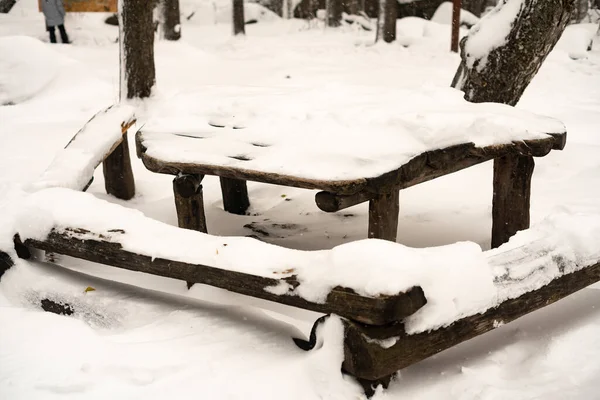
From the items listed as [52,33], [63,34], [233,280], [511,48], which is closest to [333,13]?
[63,34]

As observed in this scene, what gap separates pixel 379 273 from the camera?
240 centimetres

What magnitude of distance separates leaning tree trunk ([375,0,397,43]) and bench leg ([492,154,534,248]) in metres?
10.8

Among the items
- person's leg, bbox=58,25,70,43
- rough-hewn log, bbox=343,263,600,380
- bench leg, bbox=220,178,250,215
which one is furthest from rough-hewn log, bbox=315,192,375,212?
person's leg, bbox=58,25,70,43

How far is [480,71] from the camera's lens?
543cm

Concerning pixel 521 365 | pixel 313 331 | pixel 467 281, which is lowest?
pixel 521 365

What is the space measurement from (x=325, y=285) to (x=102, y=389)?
912 mm

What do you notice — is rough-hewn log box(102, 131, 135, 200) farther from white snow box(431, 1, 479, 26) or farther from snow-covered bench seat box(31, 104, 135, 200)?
white snow box(431, 1, 479, 26)

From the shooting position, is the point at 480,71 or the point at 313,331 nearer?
the point at 313,331

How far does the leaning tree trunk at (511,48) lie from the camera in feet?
16.5

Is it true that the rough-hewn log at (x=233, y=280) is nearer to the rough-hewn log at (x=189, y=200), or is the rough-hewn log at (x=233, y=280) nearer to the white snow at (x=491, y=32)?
the rough-hewn log at (x=189, y=200)

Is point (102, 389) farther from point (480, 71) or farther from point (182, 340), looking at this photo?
point (480, 71)

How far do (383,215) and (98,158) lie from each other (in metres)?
2.36

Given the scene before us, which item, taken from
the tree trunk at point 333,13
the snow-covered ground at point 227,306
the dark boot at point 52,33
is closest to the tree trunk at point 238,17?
the tree trunk at point 333,13

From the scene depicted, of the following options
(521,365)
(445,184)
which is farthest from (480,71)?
(521,365)
